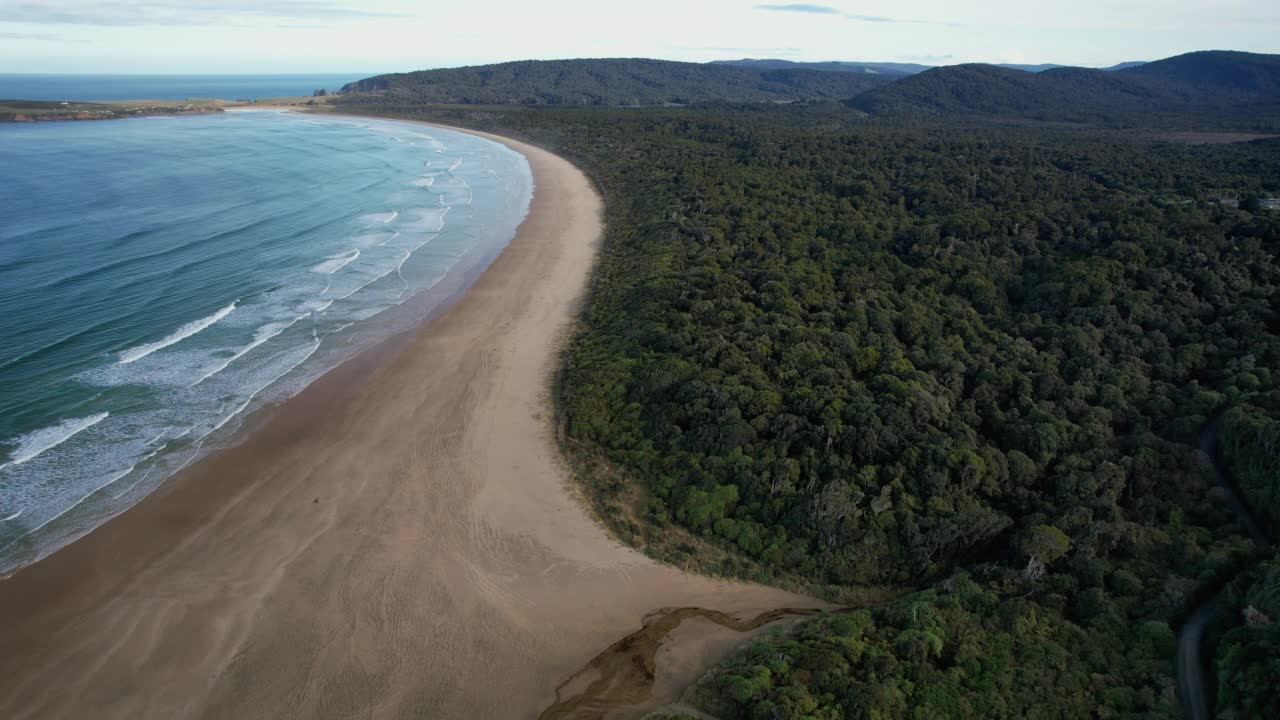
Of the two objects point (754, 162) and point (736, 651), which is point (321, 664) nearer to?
point (736, 651)

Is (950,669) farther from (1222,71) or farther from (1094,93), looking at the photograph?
(1222,71)

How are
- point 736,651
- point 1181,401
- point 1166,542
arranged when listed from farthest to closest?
point 1181,401 → point 1166,542 → point 736,651

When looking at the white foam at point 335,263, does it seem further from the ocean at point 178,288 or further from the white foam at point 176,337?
the white foam at point 176,337

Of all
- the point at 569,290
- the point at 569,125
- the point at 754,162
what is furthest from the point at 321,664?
the point at 569,125

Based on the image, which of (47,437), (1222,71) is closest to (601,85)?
(1222,71)

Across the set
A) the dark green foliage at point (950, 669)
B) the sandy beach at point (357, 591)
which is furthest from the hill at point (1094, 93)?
the sandy beach at point (357, 591)

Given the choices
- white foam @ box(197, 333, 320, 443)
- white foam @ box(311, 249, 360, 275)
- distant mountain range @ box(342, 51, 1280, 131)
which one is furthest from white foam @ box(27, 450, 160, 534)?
distant mountain range @ box(342, 51, 1280, 131)
